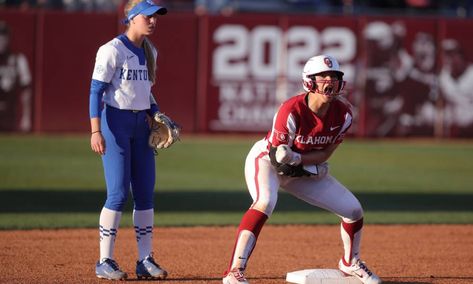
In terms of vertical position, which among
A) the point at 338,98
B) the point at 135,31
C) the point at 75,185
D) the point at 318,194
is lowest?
the point at 75,185

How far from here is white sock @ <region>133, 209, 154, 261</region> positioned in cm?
750

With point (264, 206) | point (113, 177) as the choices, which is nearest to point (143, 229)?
point (113, 177)

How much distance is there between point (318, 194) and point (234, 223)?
406cm

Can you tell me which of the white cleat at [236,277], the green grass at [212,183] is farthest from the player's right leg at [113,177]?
the green grass at [212,183]

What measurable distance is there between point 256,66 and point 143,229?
14.8m

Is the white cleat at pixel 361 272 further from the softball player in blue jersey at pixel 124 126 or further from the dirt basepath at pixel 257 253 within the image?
the softball player in blue jersey at pixel 124 126

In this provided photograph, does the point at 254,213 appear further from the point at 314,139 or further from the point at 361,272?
the point at 361,272

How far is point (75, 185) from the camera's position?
1416 cm

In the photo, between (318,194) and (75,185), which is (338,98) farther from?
(75,185)

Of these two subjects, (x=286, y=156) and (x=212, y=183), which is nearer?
(x=286, y=156)

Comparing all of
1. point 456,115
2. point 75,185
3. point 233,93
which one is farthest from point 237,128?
point 75,185

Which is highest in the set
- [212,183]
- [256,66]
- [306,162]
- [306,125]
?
[256,66]

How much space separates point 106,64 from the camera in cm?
722

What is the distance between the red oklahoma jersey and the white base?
0.99 m
